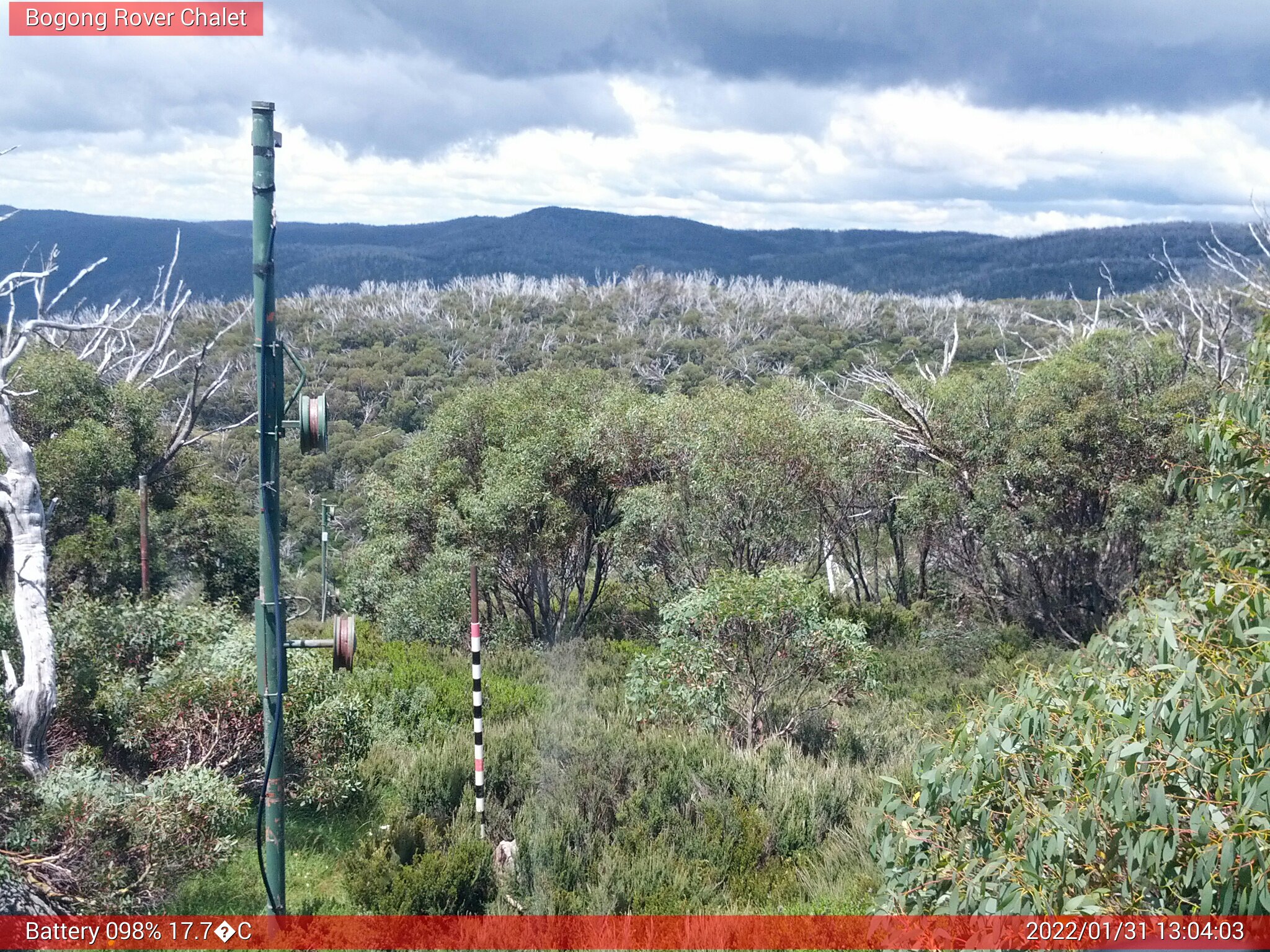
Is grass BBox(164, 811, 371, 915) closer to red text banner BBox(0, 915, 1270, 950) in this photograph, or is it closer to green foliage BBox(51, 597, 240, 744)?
red text banner BBox(0, 915, 1270, 950)

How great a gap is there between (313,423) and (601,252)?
160314mm

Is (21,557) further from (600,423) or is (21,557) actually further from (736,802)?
(600,423)

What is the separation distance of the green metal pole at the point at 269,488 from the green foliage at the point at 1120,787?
9.59 feet

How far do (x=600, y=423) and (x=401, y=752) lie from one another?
6411mm

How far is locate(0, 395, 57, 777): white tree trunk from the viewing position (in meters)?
6.73

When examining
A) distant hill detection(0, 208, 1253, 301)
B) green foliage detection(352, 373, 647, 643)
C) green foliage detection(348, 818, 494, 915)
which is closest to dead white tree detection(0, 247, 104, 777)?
green foliage detection(348, 818, 494, 915)

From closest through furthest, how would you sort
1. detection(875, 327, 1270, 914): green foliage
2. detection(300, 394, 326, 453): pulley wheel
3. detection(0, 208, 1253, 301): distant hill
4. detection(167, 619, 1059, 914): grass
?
detection(875, 327, 1270, 914): green foliage, detection(300, 394, 326, 453): pulley wheel, detection(167, 619, 1059, 914): grass, detection(0, 208, 1253, 301): distant hill

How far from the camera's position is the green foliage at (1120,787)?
2695 millimetres

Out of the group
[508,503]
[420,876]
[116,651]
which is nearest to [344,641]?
[420,876]

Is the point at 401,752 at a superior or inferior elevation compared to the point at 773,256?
inferior

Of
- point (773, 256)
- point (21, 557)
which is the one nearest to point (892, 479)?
point (21, 557)

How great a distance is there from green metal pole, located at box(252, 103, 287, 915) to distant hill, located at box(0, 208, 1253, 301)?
237 feet

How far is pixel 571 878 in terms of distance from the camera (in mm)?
6176

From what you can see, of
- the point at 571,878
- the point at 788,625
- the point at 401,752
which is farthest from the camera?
the point at 788,625
